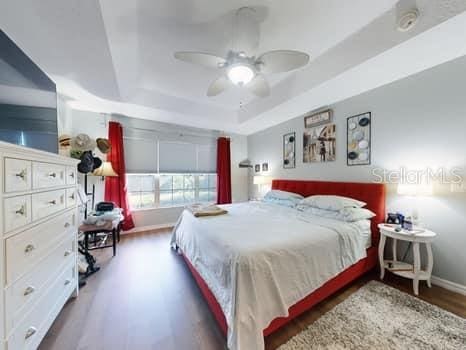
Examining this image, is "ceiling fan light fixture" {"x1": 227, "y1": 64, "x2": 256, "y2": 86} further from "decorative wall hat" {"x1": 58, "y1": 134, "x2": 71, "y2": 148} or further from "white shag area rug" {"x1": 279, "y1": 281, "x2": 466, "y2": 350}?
"decorative wall hat" {"x1": 58, "y1": 134, "x2": 71, "y2": 148}

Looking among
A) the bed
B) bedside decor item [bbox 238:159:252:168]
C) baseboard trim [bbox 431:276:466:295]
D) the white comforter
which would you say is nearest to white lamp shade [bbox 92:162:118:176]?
the bed

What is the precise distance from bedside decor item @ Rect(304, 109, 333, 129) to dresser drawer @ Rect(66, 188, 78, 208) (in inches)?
142

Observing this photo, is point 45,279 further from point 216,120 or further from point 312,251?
point 216,120

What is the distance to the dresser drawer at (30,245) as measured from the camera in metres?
0.96

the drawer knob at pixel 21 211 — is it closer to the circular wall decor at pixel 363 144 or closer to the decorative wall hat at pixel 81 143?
the decorative wall hat at pixel 81 143

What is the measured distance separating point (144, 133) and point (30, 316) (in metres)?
3.40

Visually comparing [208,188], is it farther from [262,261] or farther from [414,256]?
[414,256]

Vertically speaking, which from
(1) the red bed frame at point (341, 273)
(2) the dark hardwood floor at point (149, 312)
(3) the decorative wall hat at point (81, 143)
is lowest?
(2) the dark hardwood floor at point (149, 312)

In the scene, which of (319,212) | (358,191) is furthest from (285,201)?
(358,191)

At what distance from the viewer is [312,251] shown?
1.56 m

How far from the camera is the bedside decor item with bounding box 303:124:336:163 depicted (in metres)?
3.04

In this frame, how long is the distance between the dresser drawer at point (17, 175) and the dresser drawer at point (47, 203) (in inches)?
5.0

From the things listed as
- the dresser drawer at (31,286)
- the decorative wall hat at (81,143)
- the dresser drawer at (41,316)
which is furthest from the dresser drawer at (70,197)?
the decorative wall hat at (81,143)

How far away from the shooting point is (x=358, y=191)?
8.47ft
